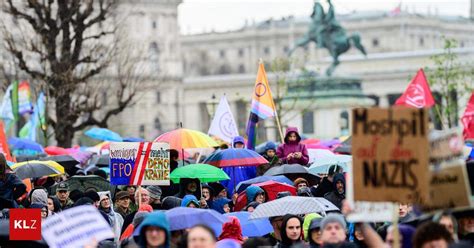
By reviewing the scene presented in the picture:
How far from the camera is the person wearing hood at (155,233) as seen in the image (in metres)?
12.4

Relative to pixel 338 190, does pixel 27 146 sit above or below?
above

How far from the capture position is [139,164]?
18.5 metres

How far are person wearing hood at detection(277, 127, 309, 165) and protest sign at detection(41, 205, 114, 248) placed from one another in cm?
1091

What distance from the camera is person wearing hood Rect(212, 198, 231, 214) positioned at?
19.5 meters

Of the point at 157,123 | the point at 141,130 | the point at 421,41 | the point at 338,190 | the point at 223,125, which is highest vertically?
the point at 421,41

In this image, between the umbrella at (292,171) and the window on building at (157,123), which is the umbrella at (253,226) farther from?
the window on building at (157,123)

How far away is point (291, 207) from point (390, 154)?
4.99 m

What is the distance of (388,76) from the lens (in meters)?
109

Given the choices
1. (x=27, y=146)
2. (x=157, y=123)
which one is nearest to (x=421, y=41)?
(x=157, y=123)

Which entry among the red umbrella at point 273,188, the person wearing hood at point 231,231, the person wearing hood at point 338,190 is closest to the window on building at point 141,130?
the person wearing hood at point 338,190

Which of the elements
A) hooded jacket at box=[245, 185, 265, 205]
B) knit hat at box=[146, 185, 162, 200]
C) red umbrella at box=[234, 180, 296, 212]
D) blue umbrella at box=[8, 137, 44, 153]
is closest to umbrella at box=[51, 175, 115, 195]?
knit hat at box=[146, 185, 162, 200]

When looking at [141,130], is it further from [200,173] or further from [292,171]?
[200,173]

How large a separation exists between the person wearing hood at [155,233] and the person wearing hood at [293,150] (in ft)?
35.2

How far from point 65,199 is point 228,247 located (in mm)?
6235
